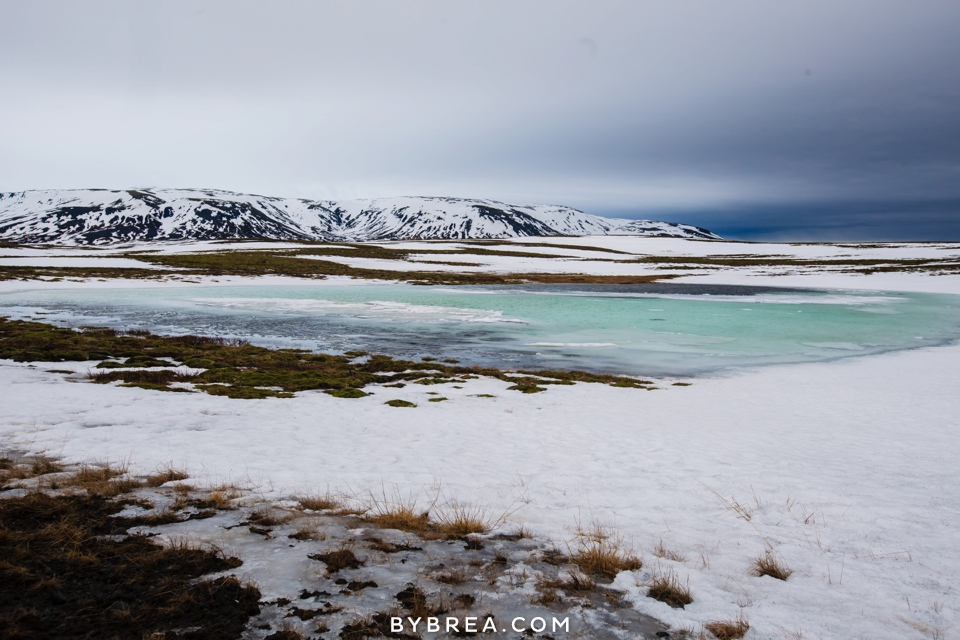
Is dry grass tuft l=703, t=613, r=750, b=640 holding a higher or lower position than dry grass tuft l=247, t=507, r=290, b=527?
higher

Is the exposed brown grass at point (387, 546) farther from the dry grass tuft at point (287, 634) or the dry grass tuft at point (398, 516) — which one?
the dry grass tuft at point (287, 634)

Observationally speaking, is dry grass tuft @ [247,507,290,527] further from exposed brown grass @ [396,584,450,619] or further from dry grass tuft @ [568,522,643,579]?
dry grass tuft @ [568,522,643,579]

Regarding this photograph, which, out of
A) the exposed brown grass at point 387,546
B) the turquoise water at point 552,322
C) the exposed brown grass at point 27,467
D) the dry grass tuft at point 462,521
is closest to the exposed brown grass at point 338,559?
the exposed brown grass at point 387,546

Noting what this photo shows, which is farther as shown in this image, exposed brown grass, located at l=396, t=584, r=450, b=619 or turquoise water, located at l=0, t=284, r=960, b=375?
turquoise water, located at l=0, t=284, r=960, b=375

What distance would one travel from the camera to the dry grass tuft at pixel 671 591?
4.72 m

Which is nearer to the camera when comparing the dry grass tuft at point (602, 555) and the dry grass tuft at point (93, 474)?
the dry grass tuft at point (602, 555)

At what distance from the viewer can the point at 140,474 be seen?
7328mm

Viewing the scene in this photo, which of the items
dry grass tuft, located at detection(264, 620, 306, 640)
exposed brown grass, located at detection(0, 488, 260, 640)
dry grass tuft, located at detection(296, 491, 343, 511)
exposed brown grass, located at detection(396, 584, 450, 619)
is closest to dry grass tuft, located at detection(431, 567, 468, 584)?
exposed brown grass, located at detection(396, 584, 450, 619)

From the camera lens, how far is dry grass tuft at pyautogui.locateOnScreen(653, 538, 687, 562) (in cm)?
560

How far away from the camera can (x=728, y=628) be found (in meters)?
4.30

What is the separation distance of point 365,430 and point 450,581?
616 centimetres

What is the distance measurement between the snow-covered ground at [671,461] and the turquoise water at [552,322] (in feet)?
20.5

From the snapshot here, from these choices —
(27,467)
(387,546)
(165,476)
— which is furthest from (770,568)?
(27,467)

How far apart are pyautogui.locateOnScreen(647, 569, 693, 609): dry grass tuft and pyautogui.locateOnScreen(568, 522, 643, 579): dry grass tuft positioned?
35 cm
